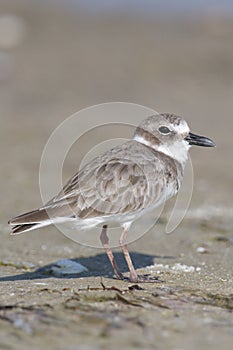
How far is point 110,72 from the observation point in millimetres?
15117

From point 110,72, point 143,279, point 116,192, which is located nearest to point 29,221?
point 116,192

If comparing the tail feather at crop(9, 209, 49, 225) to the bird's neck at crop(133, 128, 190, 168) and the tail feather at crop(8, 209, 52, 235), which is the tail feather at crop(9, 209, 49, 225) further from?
the bird's neck at crop(133, 128, 190, 168)

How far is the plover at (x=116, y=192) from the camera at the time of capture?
526cm

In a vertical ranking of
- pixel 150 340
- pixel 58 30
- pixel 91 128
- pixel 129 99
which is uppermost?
pixel 58 30

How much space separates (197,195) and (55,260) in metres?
2.63

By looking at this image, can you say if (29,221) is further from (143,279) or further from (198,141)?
(198,141)

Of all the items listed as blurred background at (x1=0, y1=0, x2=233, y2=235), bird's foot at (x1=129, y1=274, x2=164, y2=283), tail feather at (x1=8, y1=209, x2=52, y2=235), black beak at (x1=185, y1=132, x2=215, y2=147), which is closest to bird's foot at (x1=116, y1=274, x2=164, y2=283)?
bird's foot at (x1=129, y1=274, x2=164, y2=283)

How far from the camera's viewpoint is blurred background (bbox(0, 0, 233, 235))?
957cm

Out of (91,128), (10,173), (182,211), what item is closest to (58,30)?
(91,128)

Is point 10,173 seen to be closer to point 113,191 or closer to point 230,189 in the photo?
point 230,189

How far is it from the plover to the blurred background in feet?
7.32

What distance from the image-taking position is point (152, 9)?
21.5m

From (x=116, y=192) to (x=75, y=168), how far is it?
4058 mm

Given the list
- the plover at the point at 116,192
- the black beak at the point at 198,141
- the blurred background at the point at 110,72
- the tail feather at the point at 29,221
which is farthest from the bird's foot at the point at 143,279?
the blurred background at the point at 110,72
